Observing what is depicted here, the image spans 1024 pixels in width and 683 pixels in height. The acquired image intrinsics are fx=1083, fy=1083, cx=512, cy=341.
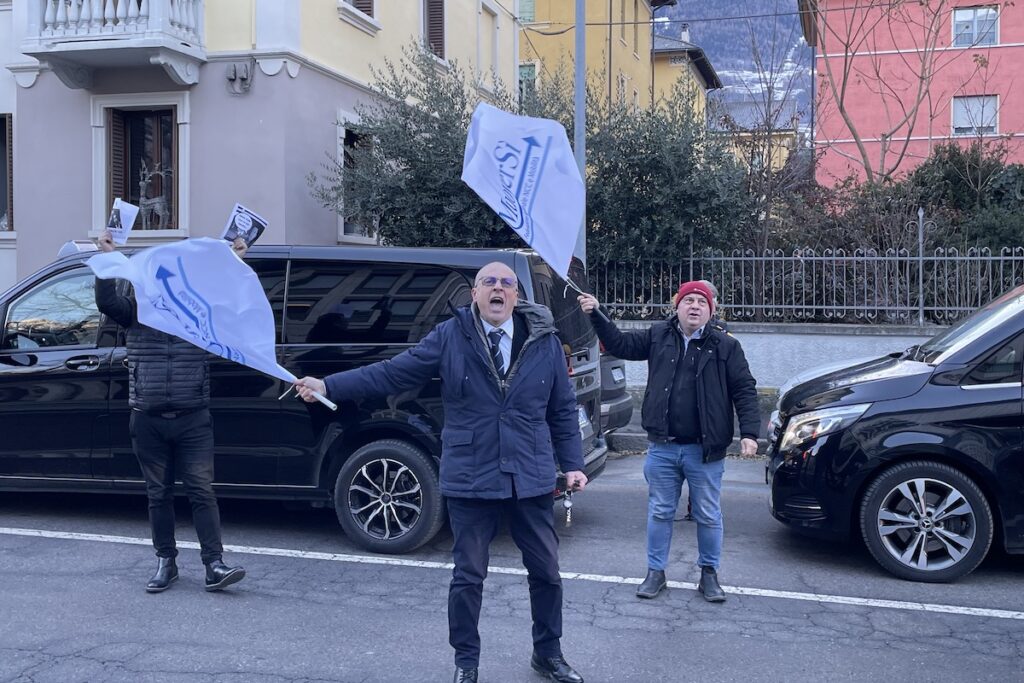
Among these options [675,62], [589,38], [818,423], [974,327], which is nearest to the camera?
[818,423]

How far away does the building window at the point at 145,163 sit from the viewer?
580 inches

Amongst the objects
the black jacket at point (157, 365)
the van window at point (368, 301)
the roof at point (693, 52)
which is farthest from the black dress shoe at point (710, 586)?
the roof at point (693, 52)

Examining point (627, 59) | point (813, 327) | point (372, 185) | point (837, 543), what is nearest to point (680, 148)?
point (813, 327)

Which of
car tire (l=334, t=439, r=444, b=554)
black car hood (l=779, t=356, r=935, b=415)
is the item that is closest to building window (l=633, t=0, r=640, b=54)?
black car hood (l=779, t=356, r=935, b=415)

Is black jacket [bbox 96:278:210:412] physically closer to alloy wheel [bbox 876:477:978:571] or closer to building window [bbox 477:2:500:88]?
alloy wheel [bbox 876:477:978:571]

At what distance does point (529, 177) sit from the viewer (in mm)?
5453

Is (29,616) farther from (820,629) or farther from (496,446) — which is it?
(820,629)

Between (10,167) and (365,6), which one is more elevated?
(365,6)

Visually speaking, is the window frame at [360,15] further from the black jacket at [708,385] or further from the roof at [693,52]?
the roof at [693,52]

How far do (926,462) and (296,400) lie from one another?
3735 mm

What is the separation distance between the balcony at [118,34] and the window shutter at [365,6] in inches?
113

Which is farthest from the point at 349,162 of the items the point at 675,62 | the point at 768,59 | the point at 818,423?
the point at 675,62

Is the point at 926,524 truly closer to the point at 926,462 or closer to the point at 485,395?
the point at 926,462

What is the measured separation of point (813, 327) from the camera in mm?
12508
